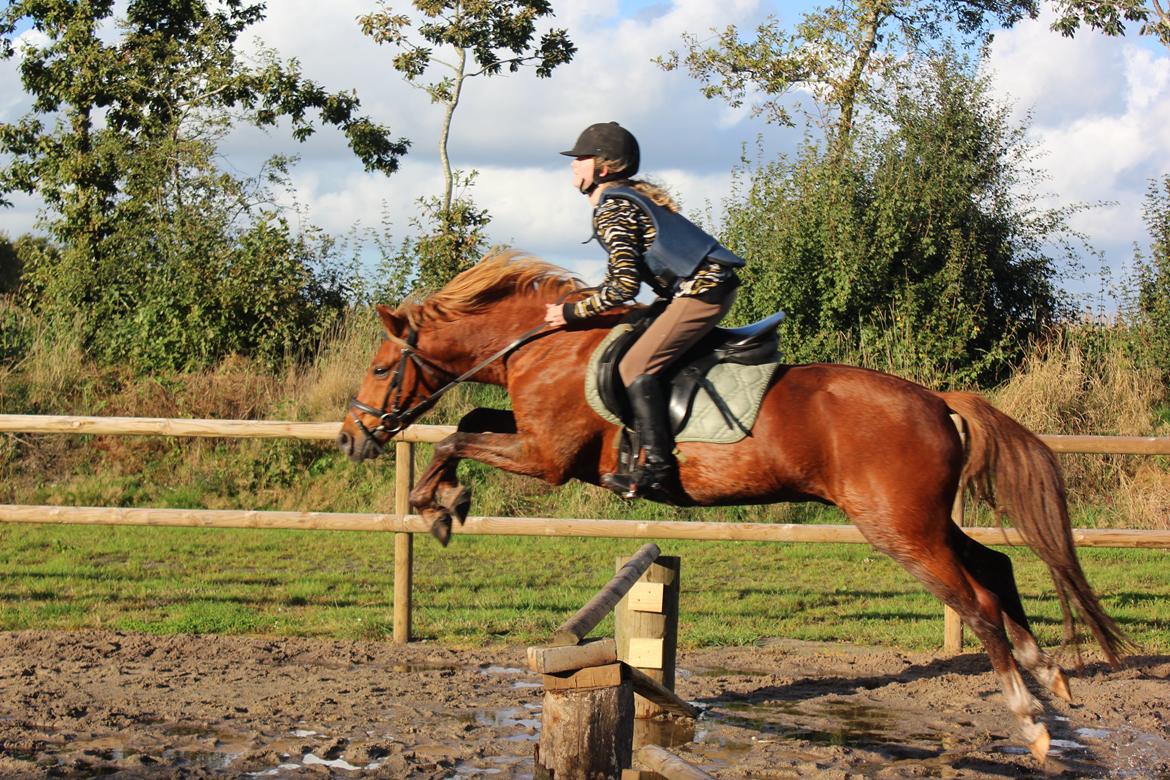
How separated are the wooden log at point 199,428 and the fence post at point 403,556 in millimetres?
174

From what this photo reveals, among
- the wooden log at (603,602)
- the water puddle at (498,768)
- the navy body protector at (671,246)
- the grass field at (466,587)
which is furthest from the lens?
the grass field at (466,587)

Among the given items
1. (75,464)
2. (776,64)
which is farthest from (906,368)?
(75,464)

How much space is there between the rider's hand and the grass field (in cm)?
294

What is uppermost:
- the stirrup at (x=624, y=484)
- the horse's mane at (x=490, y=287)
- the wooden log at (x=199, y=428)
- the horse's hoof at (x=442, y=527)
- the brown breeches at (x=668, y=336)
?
the horse's mane at (x=490, y=287)

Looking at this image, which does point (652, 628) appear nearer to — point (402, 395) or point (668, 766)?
point (402, 395)

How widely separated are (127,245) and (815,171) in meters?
10.4

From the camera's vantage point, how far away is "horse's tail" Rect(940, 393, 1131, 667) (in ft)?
17.6

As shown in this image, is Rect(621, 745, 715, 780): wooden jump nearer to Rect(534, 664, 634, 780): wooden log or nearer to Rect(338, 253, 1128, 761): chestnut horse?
Rect(534, 664, 634, 780): wooden log

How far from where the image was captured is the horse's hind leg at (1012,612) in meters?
5.23

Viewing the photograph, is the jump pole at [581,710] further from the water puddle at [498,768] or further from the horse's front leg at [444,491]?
the horse's front leg at [444,491]

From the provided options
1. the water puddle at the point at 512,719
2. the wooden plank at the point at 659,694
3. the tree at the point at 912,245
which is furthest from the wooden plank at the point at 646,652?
the tree at the point at 912,245

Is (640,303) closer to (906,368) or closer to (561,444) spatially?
(561,444)

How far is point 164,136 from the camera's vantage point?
2002 cm

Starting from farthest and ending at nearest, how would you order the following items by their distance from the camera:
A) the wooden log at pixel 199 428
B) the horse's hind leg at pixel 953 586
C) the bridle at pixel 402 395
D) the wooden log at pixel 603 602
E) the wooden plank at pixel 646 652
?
the wooden log at pixel 199 428
the wooden plank at pixel 646 652
the bridle at pixel 402 395
the horse's hind leg at pixel 953 586
the wooden log at pixel 603 602
